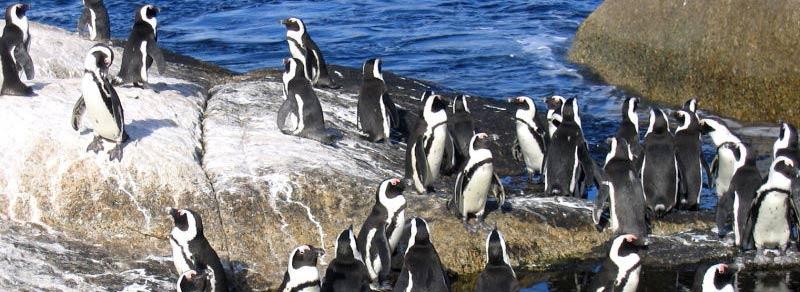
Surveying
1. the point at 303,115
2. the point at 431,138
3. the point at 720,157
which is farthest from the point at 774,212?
the point at 303,115

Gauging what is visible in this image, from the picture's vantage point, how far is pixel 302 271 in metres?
8.50

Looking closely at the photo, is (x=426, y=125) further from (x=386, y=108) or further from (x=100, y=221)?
(x=100, y=221)

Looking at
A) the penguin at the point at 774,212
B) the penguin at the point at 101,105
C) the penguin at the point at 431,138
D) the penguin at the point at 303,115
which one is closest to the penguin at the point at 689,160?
the penguin at the point at 774,212

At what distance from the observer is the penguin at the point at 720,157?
11312 mm

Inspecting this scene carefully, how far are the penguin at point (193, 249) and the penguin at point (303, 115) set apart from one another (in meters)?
2.64

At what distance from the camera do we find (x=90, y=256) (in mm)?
9211

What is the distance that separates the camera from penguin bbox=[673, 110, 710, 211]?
11.1 m

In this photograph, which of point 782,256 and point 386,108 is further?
point 386,108

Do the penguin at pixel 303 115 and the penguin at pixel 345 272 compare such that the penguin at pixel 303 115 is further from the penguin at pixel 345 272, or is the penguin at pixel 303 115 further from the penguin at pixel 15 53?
the penguin at pixel 345 272

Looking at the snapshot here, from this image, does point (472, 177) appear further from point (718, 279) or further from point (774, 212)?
point (718, 279)

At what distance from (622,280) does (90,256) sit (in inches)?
147

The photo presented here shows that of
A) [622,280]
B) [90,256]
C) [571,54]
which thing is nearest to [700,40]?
[571,54]

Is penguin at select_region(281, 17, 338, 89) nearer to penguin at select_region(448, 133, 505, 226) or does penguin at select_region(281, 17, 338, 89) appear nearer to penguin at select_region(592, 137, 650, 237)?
penguin at select_region(448, 133, 505, 226)

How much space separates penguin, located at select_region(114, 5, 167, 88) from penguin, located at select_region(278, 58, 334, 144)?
4.30 ft
